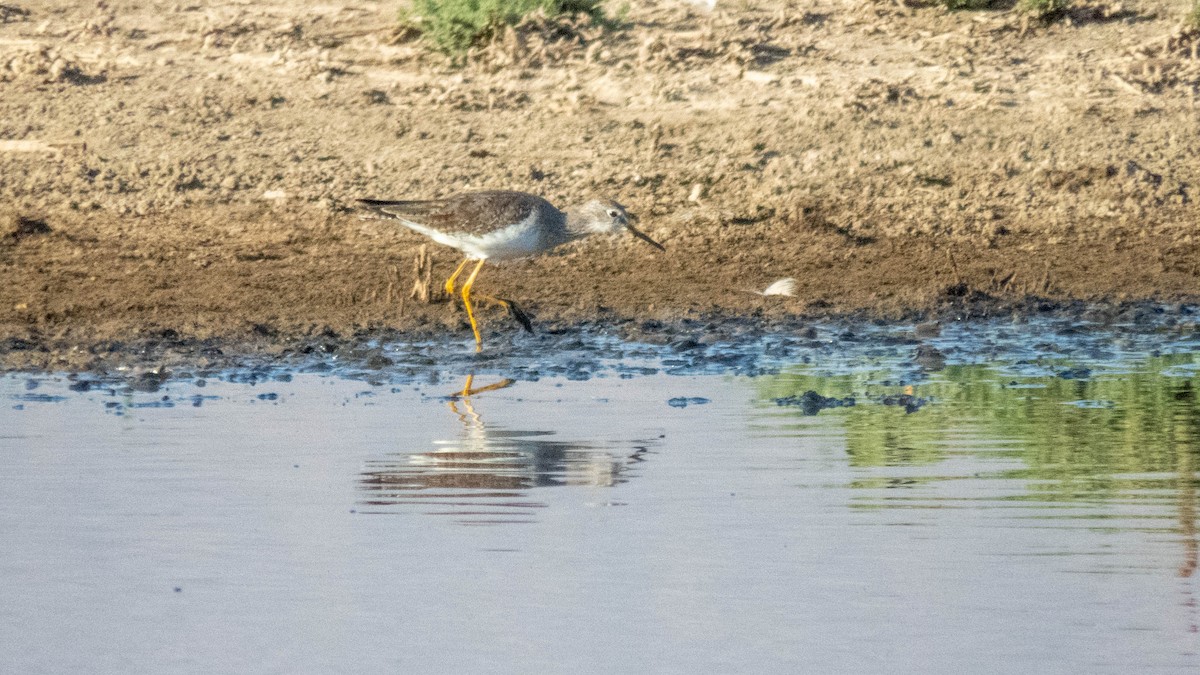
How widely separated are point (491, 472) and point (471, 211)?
149 inches

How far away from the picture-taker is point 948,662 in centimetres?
472

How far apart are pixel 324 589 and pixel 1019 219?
799cm

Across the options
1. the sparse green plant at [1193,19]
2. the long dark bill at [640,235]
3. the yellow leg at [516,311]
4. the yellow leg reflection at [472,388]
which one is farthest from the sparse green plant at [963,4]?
the yellow leg reflection at [472,388]

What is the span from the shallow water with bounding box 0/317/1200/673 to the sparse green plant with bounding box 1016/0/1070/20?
489cm

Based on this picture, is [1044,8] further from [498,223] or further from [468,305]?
[468,305]

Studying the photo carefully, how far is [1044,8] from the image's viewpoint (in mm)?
14148

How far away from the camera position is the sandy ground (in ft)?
38.0

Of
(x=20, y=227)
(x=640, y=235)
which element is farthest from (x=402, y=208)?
(x=20, y=227)

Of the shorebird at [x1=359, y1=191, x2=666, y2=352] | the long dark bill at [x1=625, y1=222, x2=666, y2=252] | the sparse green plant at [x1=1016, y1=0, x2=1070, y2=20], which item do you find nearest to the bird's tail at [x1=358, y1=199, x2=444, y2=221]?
the shorebird at [x1=359, y1=191, x2=666, y2=352]

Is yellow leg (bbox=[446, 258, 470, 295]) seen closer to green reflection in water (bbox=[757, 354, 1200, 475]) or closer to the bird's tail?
the bird's tail

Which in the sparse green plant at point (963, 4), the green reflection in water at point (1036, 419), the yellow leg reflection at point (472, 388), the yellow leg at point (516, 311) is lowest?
the green reflection in water at point (1036, 419)

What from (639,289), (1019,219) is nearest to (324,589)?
(639,289)

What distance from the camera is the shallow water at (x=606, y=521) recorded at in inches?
195

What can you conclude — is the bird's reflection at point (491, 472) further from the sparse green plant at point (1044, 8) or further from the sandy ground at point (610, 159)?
the sparse green plant at point (1044, 8)
